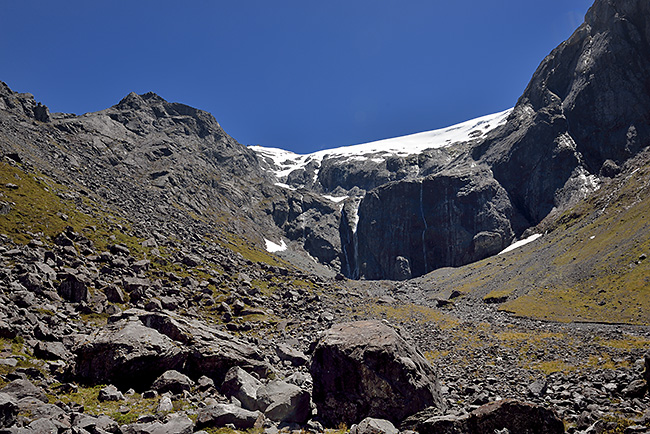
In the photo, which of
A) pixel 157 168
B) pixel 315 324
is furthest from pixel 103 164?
pixel 315 324

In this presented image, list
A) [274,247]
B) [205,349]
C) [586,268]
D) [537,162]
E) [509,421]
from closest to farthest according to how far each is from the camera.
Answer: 1. [509,421]
2. [205,349]
3. [586,268]
4. [274,247]
5. [537,162]

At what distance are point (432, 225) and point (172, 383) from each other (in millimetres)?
159468

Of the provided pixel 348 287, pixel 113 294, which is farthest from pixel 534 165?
pixel 113 294

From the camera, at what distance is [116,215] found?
6906 centimetres

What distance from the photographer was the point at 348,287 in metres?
88.6

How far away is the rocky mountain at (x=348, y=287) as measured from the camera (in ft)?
53.0

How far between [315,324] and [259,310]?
803cm

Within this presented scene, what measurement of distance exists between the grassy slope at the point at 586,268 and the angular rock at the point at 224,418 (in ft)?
189

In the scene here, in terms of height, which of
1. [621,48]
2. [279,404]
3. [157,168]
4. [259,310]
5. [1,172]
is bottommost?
[279,404]

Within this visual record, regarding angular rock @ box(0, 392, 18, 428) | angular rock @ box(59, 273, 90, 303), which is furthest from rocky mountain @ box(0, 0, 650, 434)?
angular rock @ box(59, 273, 90, 303)

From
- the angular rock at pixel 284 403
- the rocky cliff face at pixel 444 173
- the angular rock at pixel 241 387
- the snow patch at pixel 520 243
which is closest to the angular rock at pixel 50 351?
the angular rock at pixel 241 387

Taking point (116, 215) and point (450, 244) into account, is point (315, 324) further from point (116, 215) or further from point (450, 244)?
point (450, 244)

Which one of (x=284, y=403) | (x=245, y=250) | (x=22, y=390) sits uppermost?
(x=245, y=250)

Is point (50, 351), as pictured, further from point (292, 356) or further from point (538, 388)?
point (538, 388)
